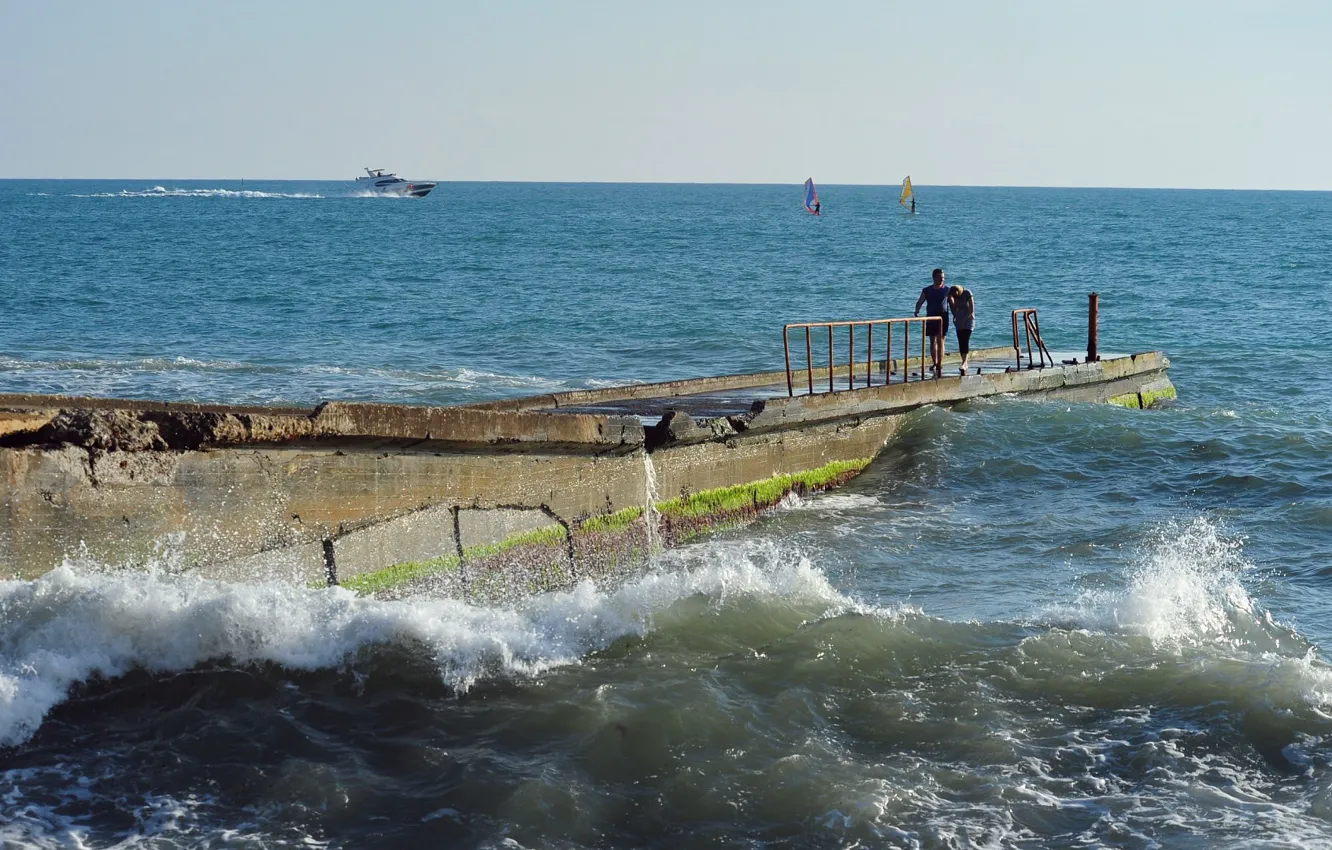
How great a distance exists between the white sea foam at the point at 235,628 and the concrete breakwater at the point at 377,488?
283 millimetres

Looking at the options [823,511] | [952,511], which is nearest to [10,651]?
[823,511]

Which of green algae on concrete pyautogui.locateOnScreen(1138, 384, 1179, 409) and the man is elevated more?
the man

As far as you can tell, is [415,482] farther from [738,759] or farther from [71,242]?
[71,242]

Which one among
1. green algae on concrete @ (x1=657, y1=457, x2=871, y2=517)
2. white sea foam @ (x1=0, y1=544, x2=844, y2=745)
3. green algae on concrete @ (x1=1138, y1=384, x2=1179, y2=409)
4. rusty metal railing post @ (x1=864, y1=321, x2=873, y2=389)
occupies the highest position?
rusty metal railing post @ (x1=864, y1=321, x2=873, y2=389)

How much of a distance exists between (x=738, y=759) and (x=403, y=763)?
192 cm

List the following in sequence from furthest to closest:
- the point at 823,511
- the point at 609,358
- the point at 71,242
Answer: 1. the point at 71,242
2. the point at 609,358
3. the point at 823,511

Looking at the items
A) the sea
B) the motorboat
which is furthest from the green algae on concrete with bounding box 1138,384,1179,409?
the motorboat

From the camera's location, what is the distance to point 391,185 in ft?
483

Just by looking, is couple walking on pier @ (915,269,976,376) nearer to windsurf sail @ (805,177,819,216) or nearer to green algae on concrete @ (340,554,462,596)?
green algae on concrete @ (340,554,462,596)

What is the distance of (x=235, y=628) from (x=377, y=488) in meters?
1.66

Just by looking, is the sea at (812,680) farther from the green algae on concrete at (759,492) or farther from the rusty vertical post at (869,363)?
the rusty vertical post at (869,363)

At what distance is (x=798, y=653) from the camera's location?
8961 millimetres

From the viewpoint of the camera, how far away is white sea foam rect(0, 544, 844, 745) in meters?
7.88

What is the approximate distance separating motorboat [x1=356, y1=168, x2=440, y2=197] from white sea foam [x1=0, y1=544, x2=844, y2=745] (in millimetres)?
139797
